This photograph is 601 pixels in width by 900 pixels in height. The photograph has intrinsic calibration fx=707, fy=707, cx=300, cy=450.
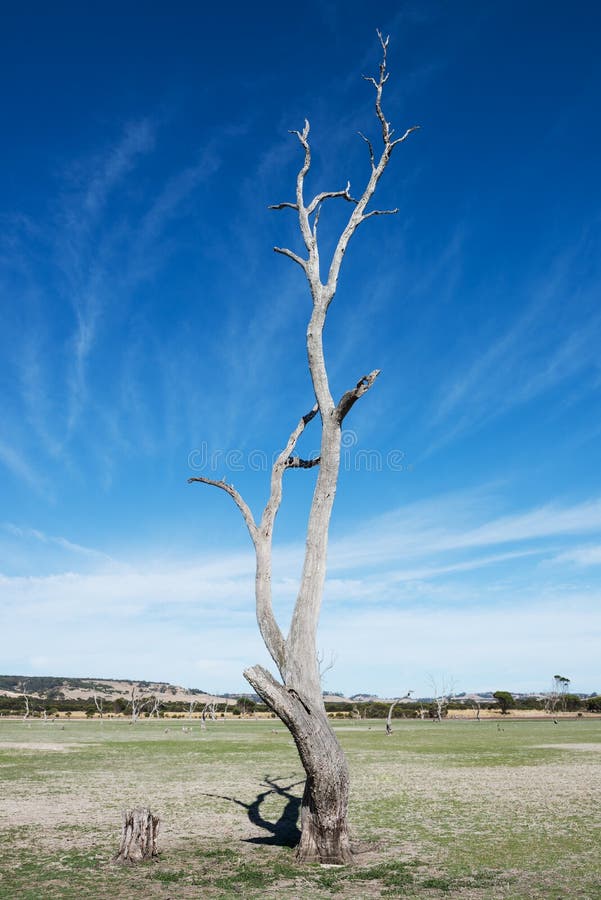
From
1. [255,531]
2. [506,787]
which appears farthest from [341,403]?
[506,787]

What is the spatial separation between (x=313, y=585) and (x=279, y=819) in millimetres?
6180


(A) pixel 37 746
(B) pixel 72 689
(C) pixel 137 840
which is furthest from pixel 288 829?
(B) pixel 72 689

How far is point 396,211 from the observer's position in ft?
40.2

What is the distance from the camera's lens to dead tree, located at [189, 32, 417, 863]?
9.38 metres

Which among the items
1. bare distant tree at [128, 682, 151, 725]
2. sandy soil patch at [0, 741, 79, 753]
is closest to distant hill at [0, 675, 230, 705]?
bare distant tree at [128, 682, 151, 725]

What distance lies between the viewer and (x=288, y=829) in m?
12.5

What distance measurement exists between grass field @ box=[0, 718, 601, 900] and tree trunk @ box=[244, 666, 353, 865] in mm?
393

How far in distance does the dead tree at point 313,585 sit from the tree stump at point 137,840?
2.06 meters

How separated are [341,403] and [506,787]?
12.8 m

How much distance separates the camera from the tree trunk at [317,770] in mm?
9328

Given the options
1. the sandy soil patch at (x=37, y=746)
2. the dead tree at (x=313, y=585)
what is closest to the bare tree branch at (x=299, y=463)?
the dead tree at (x=313, y=585)

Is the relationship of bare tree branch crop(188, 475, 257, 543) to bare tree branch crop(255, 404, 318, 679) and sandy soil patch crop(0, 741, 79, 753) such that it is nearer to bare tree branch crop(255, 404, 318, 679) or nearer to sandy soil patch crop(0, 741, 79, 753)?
bare tree branch crop(255, 404, 318, 679)

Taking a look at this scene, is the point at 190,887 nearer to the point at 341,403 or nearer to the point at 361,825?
the point at 361,825

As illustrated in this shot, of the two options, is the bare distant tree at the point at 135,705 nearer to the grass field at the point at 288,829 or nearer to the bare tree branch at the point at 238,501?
the grass field at the point at 288,829
